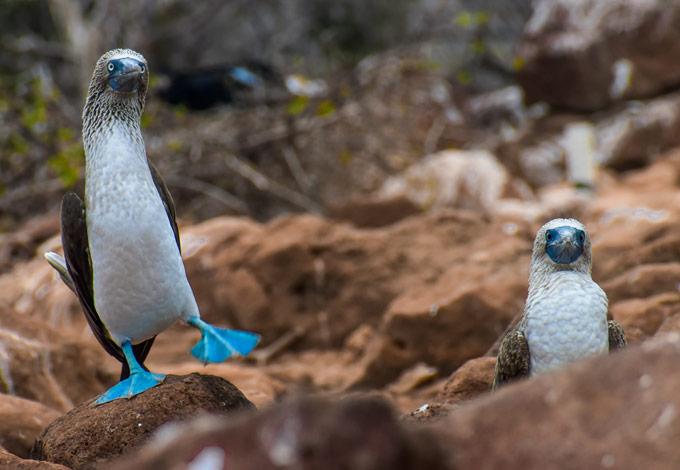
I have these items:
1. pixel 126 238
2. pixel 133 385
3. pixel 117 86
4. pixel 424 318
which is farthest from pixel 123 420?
pixel 424 318

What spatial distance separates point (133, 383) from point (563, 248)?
1.82 metres

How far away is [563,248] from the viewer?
10.8ft

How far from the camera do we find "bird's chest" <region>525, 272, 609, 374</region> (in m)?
3.04

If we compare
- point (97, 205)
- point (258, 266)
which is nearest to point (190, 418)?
point (97, 205)

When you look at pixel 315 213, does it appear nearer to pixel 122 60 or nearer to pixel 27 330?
pixel 27 330

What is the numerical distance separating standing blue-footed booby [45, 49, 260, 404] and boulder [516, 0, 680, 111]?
10.8 metres

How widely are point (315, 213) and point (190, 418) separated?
6531 millimetres

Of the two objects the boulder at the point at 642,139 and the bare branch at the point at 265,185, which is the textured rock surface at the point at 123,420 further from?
the boulder at the point at 642,139

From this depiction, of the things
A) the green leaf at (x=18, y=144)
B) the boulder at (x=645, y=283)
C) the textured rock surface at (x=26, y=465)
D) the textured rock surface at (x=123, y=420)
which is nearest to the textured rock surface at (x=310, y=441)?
the textured rock surface at (x=26, y=465)

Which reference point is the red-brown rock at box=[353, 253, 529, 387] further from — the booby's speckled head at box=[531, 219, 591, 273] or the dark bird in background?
the dark bird in background

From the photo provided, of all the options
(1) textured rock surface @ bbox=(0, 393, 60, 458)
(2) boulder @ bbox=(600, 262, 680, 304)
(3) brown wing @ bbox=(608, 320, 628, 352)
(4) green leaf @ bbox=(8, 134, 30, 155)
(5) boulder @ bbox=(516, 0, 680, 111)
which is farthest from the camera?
(5) boulder @ bbox=(516, 0, 680, 111)

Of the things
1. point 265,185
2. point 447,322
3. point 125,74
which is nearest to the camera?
point 125,74

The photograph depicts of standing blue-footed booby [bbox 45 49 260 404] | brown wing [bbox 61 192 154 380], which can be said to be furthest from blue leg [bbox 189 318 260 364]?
brown wing [bbox 61 192 154 380]

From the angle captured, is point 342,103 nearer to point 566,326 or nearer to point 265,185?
point 265,185
